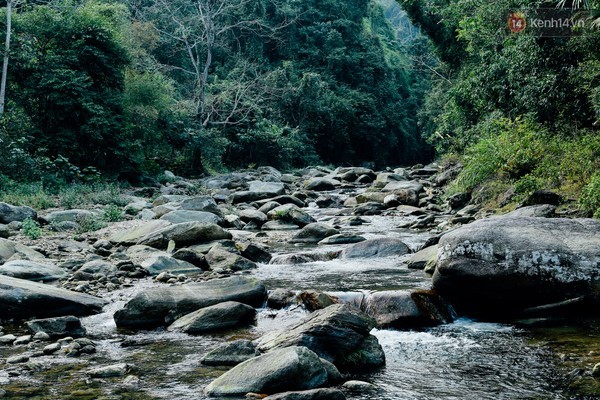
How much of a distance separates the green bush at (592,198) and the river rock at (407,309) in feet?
14.3

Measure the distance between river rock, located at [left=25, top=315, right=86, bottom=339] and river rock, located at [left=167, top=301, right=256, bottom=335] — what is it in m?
0.91

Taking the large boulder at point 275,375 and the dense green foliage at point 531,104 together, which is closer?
the large boulder at point 275,375

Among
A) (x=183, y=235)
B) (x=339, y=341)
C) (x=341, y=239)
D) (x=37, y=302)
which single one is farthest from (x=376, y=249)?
(x=37, y=302)

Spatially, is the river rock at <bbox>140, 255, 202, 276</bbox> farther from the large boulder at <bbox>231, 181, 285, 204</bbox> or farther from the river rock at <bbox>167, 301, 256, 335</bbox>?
the large boulder at <bbox>231, 181, 285, 204</bbox>

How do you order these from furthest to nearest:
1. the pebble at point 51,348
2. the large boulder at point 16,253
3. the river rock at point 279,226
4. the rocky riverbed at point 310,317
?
1. the river rock at point 279,226
2. the large boulder at point 16,253
3. the pebble at point 51,348
4. the rocky riverbed at point 310,317

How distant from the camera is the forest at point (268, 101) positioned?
1395 centimetres

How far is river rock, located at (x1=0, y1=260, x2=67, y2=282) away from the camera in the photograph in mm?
7730

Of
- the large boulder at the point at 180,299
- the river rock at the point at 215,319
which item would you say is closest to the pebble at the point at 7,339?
→ the large boulder at the point at 180,299

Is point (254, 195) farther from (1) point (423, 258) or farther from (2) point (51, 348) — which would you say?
(2) point (51, 348)

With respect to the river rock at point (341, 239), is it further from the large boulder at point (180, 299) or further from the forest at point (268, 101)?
the large boulder at point (180, 299)

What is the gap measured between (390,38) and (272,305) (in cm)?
6158

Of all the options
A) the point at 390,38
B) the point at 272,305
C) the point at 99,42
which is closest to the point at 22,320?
the point at 272,305

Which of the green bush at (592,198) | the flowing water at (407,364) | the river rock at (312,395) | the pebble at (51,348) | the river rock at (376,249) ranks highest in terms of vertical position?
the green bush at (592,198)

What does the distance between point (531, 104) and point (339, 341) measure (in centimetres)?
1201
